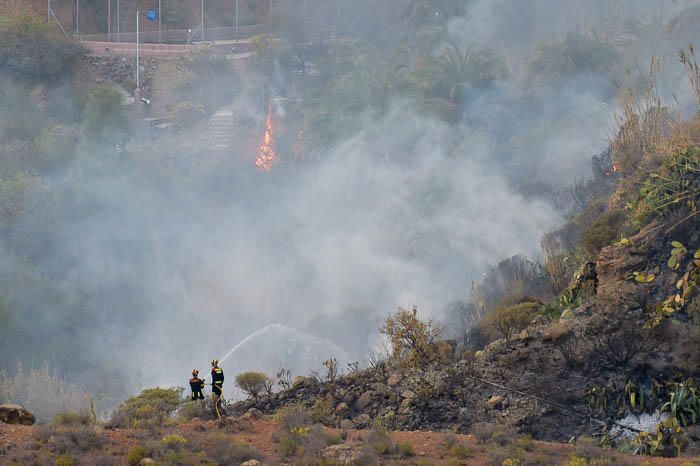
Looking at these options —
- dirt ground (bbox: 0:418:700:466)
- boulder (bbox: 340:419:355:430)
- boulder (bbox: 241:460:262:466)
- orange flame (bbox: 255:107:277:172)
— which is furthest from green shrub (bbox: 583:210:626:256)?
orange flame (bbox: 255:107:277:172)

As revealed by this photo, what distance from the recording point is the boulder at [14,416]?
660 inches

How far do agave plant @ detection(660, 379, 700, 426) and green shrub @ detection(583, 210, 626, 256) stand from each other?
17.1ft

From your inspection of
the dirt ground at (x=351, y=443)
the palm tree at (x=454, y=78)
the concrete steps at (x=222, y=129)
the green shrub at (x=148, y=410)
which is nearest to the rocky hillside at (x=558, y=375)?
the dirt ground at (x=351, y=443)

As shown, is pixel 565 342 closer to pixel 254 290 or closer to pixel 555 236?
pixel 555 236

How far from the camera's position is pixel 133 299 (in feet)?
153

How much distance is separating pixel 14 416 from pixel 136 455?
12.9ft

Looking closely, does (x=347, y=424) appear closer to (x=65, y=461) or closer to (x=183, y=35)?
(x=65, y=461)

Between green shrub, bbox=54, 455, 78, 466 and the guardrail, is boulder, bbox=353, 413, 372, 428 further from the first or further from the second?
the guardrail

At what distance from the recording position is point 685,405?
16.0 meters

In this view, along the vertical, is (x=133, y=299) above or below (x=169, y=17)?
below

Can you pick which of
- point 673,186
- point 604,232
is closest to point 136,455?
point 673,186

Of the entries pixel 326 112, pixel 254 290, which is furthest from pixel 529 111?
pixel 254 290

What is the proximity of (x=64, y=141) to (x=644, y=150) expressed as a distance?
43.7 meters

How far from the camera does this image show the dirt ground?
1401 cm
